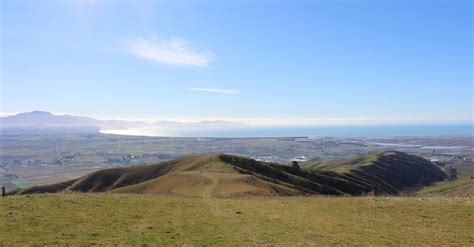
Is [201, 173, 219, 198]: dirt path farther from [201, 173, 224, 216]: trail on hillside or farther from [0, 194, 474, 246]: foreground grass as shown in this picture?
[0, 194, 474, 246]: foreground grass

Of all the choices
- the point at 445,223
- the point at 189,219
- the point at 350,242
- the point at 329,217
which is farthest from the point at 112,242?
the point at 445,223

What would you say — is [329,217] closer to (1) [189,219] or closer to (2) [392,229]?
(2) [392,229]

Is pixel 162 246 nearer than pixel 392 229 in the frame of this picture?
Yes

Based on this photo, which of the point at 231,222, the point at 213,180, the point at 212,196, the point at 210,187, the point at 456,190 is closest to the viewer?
the point at 231,222

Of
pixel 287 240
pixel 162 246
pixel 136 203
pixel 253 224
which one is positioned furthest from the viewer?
pixel 136 203

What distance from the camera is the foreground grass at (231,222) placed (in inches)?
840

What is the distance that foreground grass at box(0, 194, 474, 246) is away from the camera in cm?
2134

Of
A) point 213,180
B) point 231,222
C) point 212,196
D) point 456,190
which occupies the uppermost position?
point 231,222

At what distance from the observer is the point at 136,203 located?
34.0 m

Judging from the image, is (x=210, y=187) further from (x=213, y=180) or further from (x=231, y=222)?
(x=231, y=222)

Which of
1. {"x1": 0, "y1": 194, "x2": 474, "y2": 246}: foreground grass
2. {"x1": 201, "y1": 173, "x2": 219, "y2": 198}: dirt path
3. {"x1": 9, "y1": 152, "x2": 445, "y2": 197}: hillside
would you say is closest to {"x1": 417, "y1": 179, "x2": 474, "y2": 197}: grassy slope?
{"x1": 9, "y1": 152, "x2": 445, "y2": 197}: hillside

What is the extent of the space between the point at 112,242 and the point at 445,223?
24094mm

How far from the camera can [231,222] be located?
87.7 feet

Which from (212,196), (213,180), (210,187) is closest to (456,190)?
(213,180)
